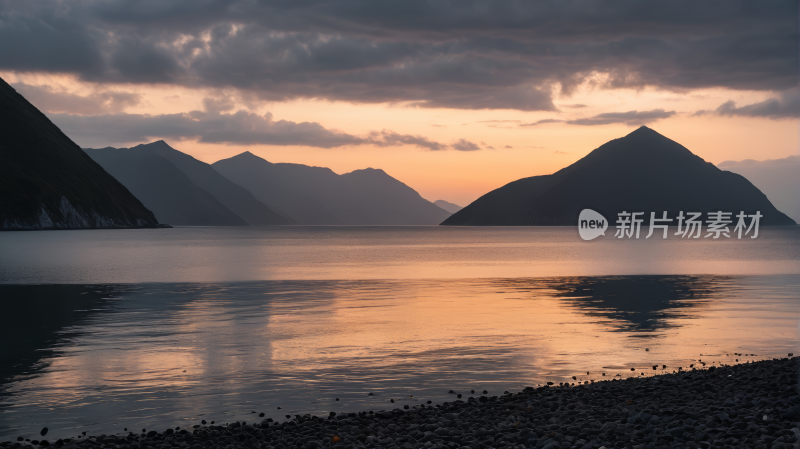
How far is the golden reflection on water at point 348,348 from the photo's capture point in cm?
1855

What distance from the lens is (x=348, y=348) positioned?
27.0 m

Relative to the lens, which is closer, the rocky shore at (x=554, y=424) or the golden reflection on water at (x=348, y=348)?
the rocky shore at (x=554, y=424)

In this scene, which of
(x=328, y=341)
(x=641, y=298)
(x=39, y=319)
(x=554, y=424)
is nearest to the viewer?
(x=554, y=424)

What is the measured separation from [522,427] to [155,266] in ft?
268

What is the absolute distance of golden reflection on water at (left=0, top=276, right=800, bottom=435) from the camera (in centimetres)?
1855

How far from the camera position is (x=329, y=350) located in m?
26.5

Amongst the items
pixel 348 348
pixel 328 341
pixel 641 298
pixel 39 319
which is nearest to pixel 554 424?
pixel 348 348

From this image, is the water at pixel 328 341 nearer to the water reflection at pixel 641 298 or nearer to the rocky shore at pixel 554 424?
the water reflection at pixel 641 298

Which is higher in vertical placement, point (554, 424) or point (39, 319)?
point (554, 424)

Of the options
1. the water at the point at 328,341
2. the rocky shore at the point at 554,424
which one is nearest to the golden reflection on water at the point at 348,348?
the water at the point at 328,341

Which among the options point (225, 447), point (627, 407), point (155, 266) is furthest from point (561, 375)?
point (155, 266)

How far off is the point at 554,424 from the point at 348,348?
13.6 m

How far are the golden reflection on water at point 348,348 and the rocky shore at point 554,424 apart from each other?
63.3 inches

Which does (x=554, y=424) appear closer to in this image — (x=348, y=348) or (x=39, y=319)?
(x=348, y=348)
